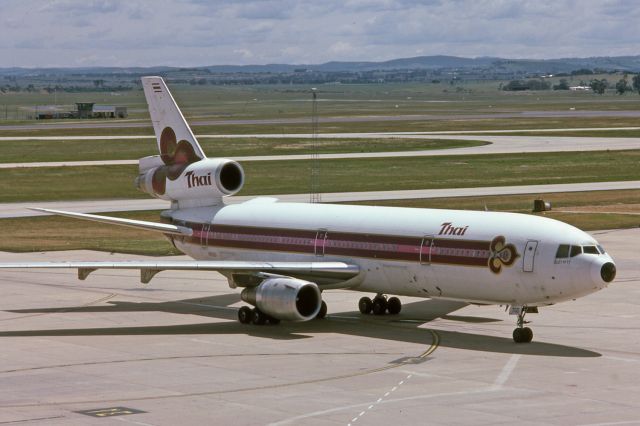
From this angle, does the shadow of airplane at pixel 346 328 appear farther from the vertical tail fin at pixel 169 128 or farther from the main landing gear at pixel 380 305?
the vertical tail fin at pixel 169 128

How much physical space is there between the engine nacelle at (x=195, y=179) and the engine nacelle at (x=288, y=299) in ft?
26.6

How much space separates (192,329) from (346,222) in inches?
261

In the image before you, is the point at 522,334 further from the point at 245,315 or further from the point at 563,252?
the point at 245,315

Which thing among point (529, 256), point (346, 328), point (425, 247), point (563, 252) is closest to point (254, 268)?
point (346, 328)

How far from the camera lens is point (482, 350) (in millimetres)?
38000

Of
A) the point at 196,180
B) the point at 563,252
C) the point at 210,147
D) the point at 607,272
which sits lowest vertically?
the point at 607,272

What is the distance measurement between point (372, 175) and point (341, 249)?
61.0 m

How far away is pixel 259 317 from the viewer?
42.8 meters

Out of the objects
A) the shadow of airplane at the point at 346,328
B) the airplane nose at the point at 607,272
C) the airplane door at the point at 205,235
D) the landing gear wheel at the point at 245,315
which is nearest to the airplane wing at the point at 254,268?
the landing gear wheel at the point at 245,315

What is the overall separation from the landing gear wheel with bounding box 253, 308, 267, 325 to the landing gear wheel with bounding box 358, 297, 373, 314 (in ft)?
14.0

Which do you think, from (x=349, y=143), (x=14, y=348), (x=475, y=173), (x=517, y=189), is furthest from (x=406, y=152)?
(x=14, y=348)

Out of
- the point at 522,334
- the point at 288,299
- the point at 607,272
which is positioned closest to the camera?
the point at 607,272

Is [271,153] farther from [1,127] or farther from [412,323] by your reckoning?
[412,323]

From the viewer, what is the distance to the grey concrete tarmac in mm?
29797
